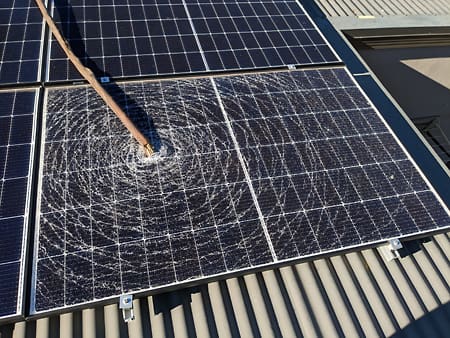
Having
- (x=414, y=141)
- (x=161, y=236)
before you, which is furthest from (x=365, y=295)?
(x=414, y=141)

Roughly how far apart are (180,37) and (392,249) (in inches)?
316

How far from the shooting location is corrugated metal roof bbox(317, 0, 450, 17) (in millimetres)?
14406

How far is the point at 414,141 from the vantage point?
10.0 meters

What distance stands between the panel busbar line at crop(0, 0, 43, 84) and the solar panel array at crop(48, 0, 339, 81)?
470 millimetres

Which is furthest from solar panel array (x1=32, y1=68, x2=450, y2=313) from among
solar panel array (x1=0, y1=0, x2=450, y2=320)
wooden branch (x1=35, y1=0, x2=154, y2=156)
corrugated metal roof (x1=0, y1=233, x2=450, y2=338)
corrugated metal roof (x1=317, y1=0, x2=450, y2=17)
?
corrugated metal roof (x1=317, y1=0, x2=450, y2=17)

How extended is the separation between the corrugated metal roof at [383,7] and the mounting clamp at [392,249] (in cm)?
1025

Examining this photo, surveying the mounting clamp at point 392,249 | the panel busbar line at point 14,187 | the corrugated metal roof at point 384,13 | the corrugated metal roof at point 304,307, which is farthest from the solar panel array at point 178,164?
the corrugated metal roof at point 384,13

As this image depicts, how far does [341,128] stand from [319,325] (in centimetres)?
468

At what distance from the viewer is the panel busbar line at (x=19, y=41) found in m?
8.67

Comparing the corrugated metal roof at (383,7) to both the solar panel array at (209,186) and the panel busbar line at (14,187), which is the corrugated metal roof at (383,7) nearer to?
the solar panel array at (209,186)

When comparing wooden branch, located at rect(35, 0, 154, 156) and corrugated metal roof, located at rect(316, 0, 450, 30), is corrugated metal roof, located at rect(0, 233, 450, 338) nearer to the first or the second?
wooden branch, located at rect(35, 0, 154, 156)

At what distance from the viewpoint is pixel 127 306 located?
5.75 meters

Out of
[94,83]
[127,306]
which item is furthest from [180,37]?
[127,306]

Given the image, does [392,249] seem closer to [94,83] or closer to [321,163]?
[321,163]
